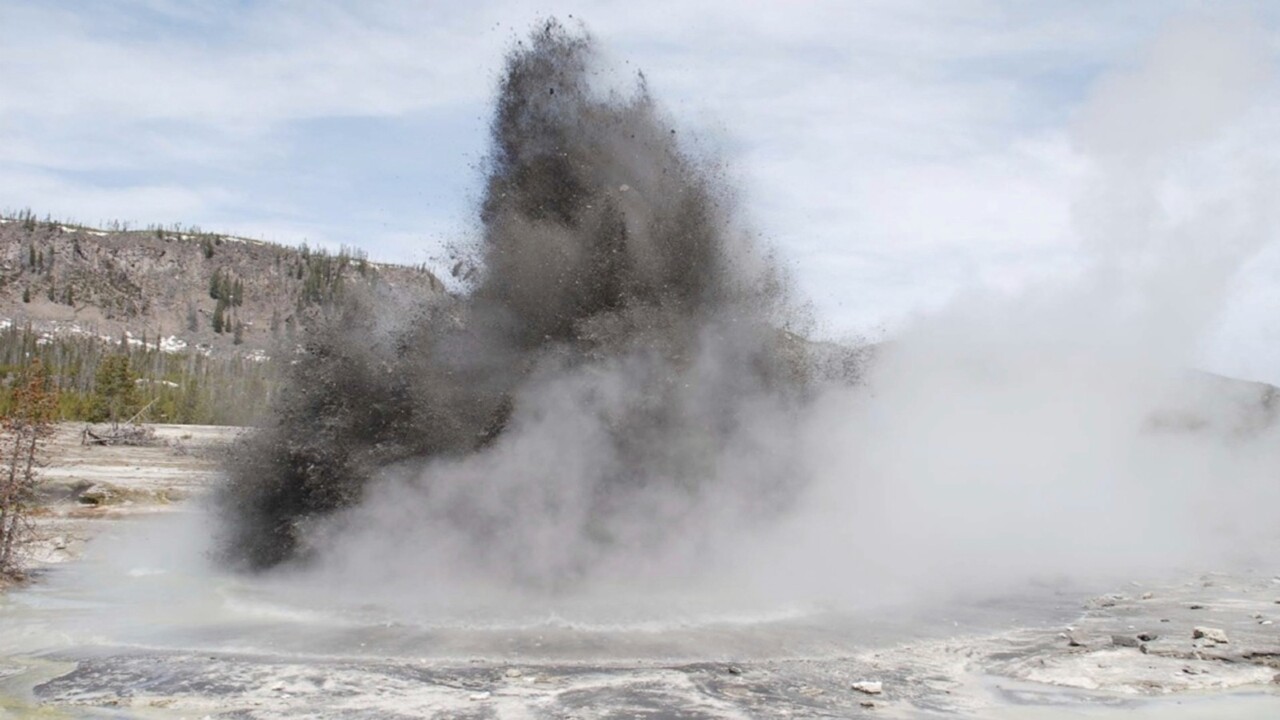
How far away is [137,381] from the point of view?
9600 cm

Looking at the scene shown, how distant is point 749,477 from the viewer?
21609mm

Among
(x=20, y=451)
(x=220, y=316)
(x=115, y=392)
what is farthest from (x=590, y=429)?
(x=220, y=316)

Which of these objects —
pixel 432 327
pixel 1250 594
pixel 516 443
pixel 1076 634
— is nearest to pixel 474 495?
pixel 516 443

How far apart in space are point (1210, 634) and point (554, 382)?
1138cm

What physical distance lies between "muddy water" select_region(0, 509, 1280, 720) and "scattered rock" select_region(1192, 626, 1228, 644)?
229 cm

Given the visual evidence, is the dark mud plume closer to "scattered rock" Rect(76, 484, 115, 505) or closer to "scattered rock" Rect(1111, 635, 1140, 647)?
"scattered rock" Rect(1111, 635, 1140, 647)

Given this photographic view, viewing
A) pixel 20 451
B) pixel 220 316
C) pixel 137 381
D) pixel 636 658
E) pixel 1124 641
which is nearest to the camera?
pixel 636 658

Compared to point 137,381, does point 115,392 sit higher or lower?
lower

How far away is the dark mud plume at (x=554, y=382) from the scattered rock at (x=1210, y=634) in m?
8.25

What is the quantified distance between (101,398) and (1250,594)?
6683 centimetres

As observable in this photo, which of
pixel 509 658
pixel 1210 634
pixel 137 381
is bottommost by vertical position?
pixel 509 658

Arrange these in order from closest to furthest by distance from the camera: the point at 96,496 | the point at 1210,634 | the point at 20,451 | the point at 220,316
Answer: the point at 1210,634 < the point at 20,451 < the point at 96,496 < the point at 220,316

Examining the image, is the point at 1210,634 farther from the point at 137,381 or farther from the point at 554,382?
the point at 137,381

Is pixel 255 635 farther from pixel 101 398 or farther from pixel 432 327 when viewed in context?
pixel 101 398
